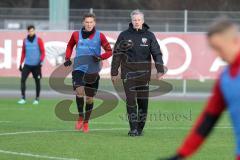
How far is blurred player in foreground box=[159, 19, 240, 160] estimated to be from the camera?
203 inches

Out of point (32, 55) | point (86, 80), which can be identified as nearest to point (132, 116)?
point (86, 80)

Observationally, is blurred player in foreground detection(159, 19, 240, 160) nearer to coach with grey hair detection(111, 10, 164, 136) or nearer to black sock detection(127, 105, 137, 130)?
coach with grey hair detection(111, 10, 164, 136)

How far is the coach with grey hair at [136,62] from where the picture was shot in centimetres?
1294

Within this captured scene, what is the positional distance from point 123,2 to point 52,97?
3168cm

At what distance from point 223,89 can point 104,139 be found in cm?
732

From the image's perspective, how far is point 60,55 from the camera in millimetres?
24953

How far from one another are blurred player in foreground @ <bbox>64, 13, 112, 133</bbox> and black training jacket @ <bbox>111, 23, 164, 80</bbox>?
0.58 meters

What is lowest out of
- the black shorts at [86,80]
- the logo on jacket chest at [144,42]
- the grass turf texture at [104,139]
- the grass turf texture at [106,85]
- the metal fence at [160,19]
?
the grass turf texture at [106,85]

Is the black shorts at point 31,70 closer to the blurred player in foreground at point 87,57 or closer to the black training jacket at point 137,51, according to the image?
the blurred player in foreground at point 87,57

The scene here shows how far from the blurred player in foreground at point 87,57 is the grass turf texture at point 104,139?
761 mm

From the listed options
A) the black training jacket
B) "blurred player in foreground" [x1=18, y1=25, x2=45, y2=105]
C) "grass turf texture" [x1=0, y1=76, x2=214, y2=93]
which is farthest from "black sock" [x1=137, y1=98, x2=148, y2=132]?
"grass turf texture" [x1=0, y1=76, x2=214, y2=93]

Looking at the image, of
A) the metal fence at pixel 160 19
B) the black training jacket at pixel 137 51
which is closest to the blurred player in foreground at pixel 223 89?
the black training jacket at pixel 137 51

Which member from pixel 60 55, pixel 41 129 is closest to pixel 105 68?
pixel 60 55

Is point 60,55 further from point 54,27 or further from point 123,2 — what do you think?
point 123,2
